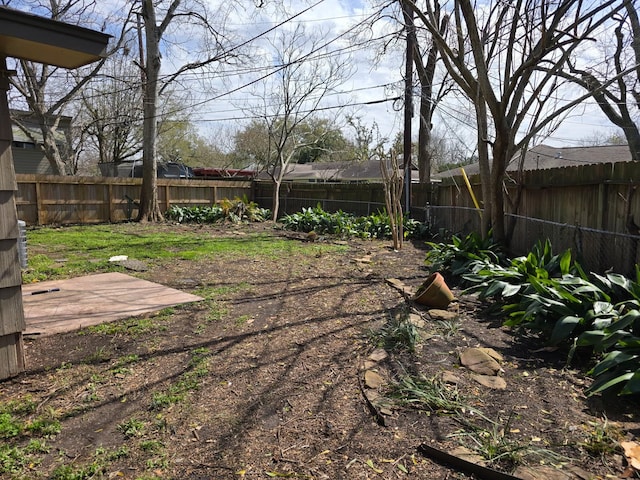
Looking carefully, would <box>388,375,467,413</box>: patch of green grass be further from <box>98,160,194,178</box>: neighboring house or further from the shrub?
<box>98,160,194,178</box>: neighboring house

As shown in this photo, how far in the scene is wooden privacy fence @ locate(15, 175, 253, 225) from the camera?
1345cm

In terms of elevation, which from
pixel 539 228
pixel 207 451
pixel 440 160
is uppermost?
pixel 440 160

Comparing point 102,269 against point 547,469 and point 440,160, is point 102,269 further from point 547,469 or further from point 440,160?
point 440,160

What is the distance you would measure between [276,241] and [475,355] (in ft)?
25.9

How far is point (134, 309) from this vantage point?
4.87 meters

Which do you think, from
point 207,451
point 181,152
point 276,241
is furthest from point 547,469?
point 181,152

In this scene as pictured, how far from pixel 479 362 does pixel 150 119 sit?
1410 cm

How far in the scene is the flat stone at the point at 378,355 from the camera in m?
3.48

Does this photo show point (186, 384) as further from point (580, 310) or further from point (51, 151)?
point (51, 151)

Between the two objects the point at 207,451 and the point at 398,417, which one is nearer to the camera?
the point at 207,451

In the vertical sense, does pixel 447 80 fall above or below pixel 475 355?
above

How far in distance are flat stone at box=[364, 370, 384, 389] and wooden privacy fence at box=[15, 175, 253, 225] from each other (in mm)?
13412

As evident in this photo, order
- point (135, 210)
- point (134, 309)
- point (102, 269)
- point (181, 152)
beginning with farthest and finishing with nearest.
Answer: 1. point (181, 152)
2. point (135, 210)
3. point (102, 269)
4. point (134, 309)

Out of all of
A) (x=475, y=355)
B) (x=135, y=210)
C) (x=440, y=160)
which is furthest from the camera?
Result: (x=440, y=160)
